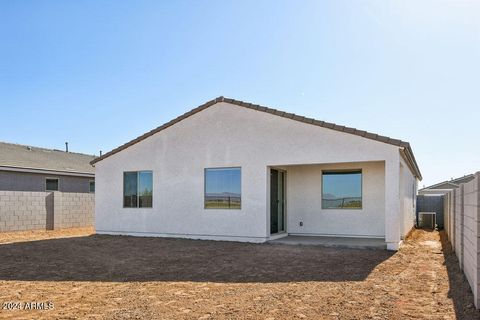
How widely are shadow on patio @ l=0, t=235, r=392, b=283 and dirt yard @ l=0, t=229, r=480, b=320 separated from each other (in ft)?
0.08

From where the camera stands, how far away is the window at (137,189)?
15.2 meters

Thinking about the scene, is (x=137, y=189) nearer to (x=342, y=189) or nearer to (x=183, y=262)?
(x=183, y=262)

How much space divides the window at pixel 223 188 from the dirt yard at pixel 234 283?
215 centimetres

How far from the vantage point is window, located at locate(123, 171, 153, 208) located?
15.2 meters

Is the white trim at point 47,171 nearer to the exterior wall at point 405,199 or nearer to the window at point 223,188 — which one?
the window at point 223,188

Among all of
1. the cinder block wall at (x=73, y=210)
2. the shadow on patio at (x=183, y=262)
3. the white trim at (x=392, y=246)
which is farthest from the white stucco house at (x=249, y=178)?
the cinder block wall at (x=73, y=210)

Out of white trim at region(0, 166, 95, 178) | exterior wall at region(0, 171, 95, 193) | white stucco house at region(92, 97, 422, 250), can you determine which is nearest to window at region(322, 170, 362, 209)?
white stucco house at region(92, 97, 422, 250)

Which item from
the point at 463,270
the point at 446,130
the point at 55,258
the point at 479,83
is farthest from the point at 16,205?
the point at 446,130

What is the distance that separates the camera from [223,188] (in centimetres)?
1377

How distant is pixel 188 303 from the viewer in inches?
229

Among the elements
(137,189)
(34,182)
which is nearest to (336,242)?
(137,189)

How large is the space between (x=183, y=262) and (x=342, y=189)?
268 inches

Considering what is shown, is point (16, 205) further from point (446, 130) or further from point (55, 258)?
point (446, 130)

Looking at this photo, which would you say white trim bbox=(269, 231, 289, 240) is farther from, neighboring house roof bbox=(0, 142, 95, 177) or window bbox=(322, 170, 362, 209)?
neighboring house roof bbox=(0, 142, 95, 177)
